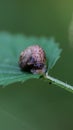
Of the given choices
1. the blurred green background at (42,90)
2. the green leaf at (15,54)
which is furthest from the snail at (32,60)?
the blurred green background at (42,90)

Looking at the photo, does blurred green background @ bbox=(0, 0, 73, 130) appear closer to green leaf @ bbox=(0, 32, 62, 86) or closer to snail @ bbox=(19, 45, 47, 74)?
green leaf @ bbox=(0, 32, 62, 86)

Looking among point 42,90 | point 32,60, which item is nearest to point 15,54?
point 32,60

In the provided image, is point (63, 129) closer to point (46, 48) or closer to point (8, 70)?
point (46, 48)

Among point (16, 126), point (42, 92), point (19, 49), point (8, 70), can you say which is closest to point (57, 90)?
point (42, 92)

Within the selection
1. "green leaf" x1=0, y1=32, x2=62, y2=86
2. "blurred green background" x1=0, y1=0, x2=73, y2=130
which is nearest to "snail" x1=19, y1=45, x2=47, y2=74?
"green leaf" x1=0, y1=32, x2=62, y2=86

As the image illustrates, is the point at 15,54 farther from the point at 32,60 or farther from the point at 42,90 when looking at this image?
the point at 42,90

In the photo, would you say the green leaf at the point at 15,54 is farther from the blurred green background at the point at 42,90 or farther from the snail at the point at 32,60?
the blurred green background at the point at 42,90
